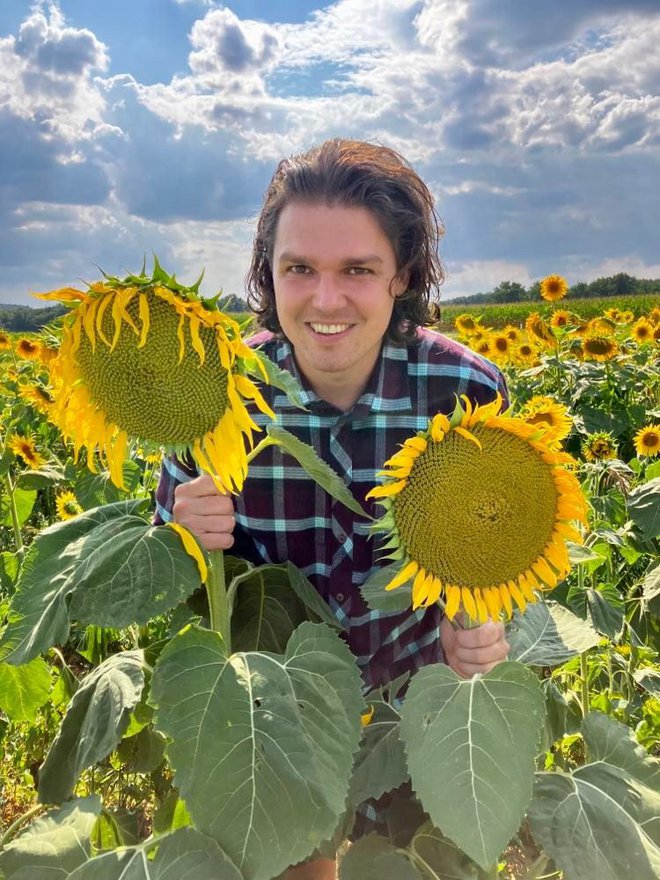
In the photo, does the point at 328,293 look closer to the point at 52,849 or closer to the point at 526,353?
the point at 52,849

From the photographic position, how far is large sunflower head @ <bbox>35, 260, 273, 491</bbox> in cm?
129

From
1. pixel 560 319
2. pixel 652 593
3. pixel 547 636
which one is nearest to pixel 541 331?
pixel 560 319

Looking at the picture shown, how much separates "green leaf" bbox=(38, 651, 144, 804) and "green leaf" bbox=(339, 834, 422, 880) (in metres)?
0.46

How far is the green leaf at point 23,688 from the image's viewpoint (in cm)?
191

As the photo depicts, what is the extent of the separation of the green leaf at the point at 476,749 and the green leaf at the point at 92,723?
0.57 meters

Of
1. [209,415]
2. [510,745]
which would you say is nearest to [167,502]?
[209,415]

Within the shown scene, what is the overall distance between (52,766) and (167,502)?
0.73 meters

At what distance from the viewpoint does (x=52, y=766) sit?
1.67 meters

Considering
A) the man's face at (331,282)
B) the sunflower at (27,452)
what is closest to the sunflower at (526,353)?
the sunflower at (27,452)

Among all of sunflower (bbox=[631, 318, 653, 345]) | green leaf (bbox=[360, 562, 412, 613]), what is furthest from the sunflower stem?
sunflower (bbox=[631, 318, 653, 345])

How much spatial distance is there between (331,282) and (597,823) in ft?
4.32

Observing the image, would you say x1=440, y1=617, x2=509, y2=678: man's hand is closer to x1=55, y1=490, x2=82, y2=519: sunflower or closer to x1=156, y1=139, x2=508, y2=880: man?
x1=156, y1=139, x2=508, y2=880: man

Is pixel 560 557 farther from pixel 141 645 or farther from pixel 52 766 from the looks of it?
pixel 141 645

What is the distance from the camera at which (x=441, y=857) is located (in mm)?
1580
